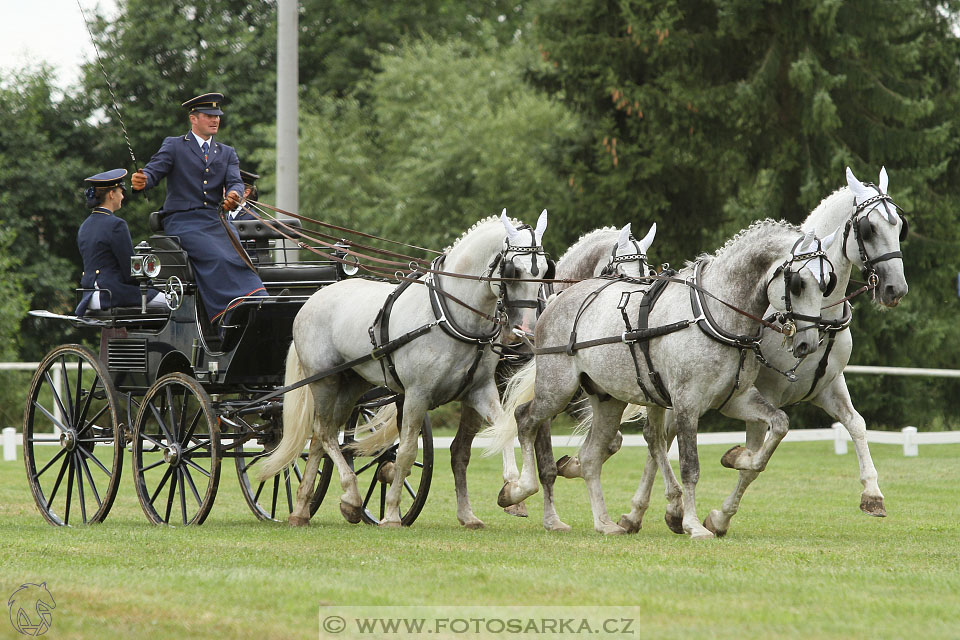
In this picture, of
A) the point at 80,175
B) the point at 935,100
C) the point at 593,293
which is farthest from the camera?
the point at 80,175

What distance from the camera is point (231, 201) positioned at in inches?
390

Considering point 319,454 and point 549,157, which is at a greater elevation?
point 549,157

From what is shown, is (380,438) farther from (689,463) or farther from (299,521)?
(689,463)

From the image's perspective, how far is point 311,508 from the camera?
34.2 feet

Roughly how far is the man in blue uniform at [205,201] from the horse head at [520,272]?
7.06 feet

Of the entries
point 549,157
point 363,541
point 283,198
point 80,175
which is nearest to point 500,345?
point 363,541

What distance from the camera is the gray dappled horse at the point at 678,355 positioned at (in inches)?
324

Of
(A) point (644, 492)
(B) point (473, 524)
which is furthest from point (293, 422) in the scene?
(A) point (644, 492)

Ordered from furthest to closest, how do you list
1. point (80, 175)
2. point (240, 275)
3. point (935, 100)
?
point (80, 175), point (935, 100), point (240, 275)

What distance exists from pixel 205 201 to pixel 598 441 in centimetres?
354

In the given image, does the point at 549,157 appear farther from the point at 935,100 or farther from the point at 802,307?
the point at 802,307

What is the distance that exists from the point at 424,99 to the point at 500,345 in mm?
23084

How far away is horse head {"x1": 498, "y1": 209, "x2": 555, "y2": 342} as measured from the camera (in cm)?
875

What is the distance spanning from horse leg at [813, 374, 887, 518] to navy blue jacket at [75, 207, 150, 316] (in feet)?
17.6
